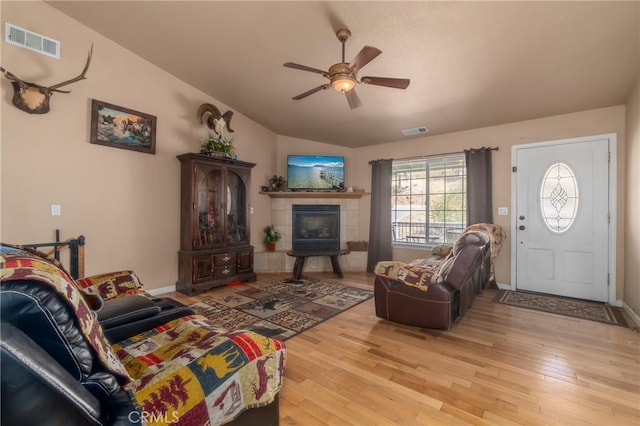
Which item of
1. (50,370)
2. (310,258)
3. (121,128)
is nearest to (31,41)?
(121,128)

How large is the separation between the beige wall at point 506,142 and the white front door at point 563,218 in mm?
118

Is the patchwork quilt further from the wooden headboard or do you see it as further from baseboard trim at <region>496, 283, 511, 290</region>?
baseboard trim at <region>496, 283, 511, 290</region>

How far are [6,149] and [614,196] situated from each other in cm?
680

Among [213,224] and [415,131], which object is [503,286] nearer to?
[415,131]

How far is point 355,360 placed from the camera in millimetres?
2236

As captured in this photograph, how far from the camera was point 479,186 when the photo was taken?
4.37 meters

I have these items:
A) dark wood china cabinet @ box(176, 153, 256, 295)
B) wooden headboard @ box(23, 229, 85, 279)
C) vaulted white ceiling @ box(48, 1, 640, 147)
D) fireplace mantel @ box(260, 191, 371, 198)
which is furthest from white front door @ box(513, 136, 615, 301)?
wooden headboard @ box(23, 229, 85, 279)

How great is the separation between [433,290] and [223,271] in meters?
3.04

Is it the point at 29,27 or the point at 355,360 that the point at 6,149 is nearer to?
the point at 29,27

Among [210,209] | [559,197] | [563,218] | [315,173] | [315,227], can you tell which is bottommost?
[315,227]

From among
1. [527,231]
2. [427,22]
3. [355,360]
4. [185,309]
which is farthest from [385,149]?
[185,309]

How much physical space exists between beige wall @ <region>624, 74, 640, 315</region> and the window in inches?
71.8

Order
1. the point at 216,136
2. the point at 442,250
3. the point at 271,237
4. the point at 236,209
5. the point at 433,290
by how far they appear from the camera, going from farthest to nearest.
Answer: the point at 271,237 < the point at 236,209 < the point at 216,136 < the point at 442,250 < the point at 433,290

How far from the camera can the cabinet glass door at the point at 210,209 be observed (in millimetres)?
4141
